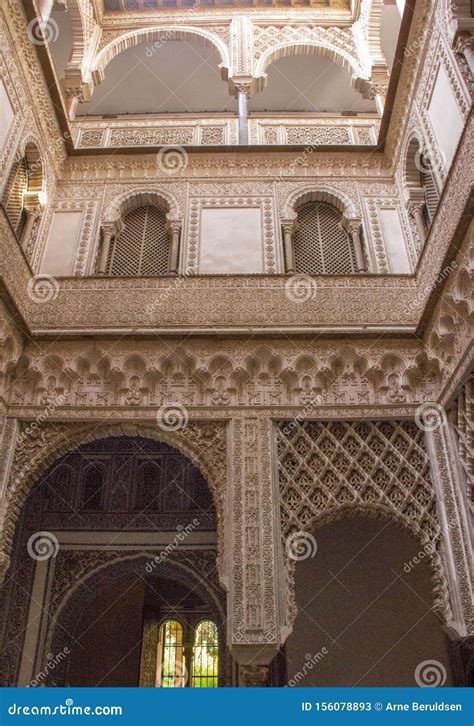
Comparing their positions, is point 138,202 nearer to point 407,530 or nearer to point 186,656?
point 407,530

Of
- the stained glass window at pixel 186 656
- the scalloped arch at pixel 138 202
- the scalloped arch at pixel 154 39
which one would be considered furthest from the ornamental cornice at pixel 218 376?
the stained glass window at pixel 186 656

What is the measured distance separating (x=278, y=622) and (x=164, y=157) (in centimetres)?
531

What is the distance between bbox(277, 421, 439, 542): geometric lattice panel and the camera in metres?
5.03

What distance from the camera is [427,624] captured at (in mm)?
7309

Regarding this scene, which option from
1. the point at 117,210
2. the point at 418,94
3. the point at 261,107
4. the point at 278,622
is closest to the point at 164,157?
the point at 117,210

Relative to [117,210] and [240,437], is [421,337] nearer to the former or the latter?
[240,437]

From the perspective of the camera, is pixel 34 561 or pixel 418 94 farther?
pixel 34 561

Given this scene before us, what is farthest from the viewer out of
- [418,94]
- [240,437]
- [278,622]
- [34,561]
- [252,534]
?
[34,561]

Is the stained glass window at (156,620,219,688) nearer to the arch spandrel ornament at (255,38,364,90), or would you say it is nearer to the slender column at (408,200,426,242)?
the slender column at (408,200,426,242)

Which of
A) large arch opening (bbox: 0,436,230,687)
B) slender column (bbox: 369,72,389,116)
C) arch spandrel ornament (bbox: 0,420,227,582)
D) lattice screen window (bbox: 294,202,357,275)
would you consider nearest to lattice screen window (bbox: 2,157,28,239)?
arch spandrel ornament (bbox: 0,420,227,582)

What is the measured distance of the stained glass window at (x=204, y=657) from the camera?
9578 millimetres

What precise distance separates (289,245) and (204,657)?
21.8 feet

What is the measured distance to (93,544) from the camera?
283 inches

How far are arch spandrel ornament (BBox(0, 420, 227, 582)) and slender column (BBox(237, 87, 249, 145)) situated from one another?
4033 mm
